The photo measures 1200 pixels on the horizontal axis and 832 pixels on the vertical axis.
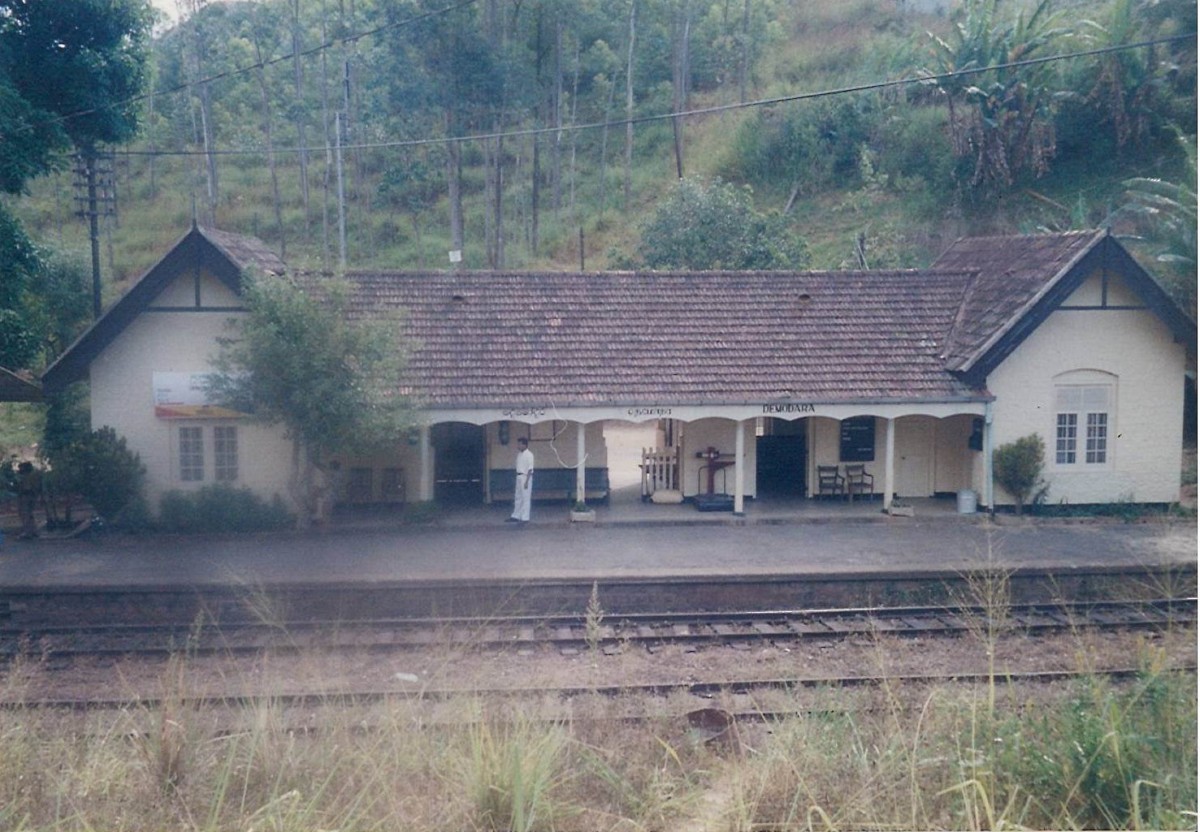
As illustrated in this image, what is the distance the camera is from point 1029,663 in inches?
436

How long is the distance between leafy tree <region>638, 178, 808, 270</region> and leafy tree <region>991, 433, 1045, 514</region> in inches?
371

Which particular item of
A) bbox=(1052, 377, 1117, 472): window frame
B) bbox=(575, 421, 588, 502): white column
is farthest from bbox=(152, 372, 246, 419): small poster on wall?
bbox=(1052, 377, 1117, 472): window frame

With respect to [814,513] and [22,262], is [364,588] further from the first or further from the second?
[22,262]

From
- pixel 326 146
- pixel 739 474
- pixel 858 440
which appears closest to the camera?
pixel 739 474

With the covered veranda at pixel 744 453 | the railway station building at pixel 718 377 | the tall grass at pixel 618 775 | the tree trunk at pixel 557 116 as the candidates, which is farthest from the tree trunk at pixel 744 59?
the tall grass at pixel 618 775

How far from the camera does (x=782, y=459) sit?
21.2 metres

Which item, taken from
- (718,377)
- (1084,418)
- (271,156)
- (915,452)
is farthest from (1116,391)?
(271,156)

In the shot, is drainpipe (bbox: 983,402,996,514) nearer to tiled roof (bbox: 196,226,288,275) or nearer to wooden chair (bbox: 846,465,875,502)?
wooden chair (bbox: 846,465,875,502)

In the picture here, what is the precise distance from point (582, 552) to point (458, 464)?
4.95 m

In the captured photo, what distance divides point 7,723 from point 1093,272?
1791cm

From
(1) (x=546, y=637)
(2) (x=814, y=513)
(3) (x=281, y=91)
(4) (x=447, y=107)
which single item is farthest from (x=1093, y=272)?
(3) (x=281, y=91)

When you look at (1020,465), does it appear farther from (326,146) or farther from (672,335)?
(326,146)

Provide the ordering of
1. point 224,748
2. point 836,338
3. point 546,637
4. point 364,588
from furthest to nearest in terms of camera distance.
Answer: point 836,338
point 364,588
point 546,637
point 224,748

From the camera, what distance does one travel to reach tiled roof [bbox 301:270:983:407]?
18.6 metres
